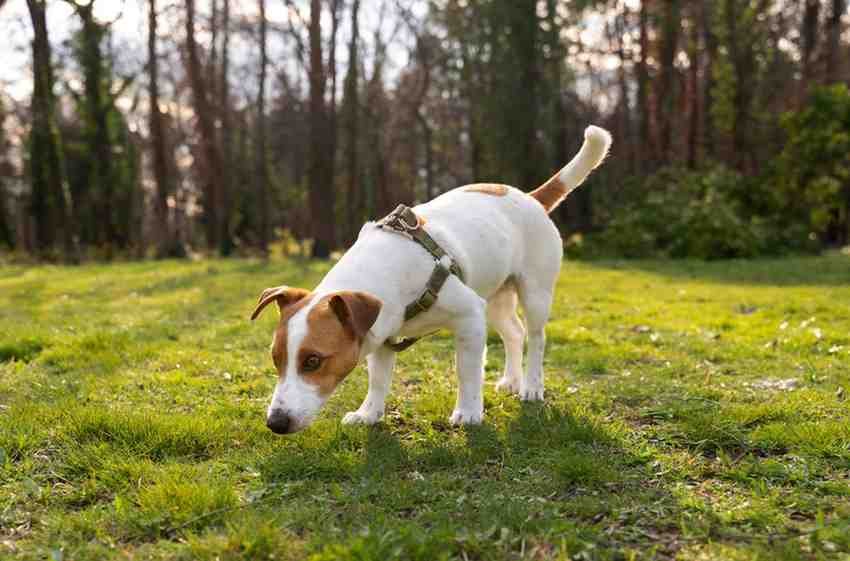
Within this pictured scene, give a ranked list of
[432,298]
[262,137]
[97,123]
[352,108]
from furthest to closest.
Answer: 1. [262,137]
2. [97,123]
3. [352,108]
4. [432,298]

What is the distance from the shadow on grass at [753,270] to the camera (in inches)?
521

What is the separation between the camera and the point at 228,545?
9.39ft

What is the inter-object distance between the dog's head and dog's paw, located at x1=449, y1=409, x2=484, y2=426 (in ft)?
3.20

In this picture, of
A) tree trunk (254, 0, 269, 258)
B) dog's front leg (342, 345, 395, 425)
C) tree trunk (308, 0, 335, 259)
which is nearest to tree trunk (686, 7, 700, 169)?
tree trunk (308, 0, 335, 259)

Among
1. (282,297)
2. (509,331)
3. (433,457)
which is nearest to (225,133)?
(509,331)

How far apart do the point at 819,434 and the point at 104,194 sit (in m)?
31.8

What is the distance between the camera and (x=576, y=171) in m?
5.82

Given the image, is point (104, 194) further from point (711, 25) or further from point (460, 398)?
point (460, 398)

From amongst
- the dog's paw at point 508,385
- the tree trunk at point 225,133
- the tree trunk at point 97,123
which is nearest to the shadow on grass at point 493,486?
the dog's paw at point 508,385

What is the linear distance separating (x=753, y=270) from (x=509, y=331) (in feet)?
35.3

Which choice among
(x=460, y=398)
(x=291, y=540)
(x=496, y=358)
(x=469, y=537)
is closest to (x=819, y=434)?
(x=460, y=398)

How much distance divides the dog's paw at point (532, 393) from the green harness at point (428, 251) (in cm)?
109

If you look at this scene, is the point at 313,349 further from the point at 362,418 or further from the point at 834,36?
the point at 834,36

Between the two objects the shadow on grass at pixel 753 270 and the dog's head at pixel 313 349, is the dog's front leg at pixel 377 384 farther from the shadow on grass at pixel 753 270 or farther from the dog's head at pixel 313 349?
the shadow on grass at pixel 753 270
